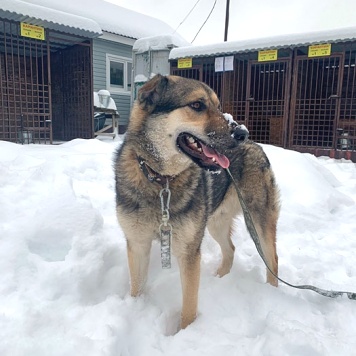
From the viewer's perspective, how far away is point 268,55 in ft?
28.0

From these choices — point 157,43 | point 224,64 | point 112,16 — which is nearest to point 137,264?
point 224,64

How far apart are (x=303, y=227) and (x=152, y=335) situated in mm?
2700

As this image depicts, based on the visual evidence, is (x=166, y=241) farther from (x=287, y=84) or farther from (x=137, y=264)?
(x=287, y=84)

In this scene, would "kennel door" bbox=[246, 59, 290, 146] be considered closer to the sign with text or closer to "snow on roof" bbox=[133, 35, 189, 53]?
the sign with text

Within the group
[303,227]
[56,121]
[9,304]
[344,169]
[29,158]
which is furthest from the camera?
[56,121]

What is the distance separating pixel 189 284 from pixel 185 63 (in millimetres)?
8423

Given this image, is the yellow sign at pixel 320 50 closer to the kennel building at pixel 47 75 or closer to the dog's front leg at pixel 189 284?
the kennel building at pixel 47 75

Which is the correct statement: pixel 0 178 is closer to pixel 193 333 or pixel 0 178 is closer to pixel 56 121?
pixel 193 333

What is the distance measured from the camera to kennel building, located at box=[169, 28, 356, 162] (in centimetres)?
828

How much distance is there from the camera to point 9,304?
6.66ft

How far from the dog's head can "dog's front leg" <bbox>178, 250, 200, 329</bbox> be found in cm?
60

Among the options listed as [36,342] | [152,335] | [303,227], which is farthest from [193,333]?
[303,227]

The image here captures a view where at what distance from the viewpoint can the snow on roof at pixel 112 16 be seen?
51.7 ft

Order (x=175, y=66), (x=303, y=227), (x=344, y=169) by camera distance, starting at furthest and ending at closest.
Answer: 1. (x=175, y=66)
2. (x=344, y=169)
3. (x=303, y=227)
